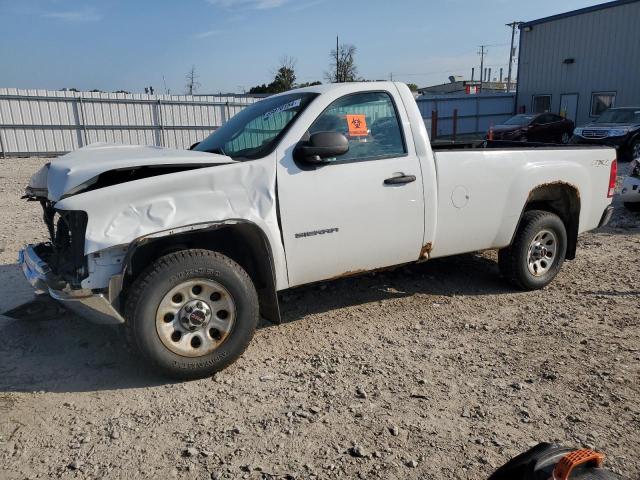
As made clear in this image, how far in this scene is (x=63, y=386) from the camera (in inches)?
141

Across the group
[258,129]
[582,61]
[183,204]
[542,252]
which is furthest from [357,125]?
[582,61]

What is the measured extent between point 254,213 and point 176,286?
710 mm

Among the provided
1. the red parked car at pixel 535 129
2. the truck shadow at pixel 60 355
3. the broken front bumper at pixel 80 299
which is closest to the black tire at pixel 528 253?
the truck shadow at pixel 60 355

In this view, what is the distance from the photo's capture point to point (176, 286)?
3400mm

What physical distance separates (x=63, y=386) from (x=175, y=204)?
4.82ft

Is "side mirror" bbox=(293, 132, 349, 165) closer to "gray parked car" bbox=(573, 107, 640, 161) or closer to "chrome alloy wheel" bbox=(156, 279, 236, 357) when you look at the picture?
"chrome alloy wheel" bbox=(156, 279, 236, 357)

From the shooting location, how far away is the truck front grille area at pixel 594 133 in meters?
17.9

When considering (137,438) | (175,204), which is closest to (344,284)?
(175,204)

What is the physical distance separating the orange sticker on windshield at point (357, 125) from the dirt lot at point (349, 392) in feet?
5.26

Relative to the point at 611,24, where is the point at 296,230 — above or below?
below

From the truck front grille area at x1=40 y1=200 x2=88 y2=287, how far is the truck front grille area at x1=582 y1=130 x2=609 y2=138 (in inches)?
721

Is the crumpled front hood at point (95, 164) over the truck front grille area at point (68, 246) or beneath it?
over

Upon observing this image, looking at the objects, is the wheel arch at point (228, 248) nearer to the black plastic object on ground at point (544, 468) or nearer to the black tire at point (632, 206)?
the black plastic object on ground at point (544, 468)

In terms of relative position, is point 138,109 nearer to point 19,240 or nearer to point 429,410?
point 19,240
